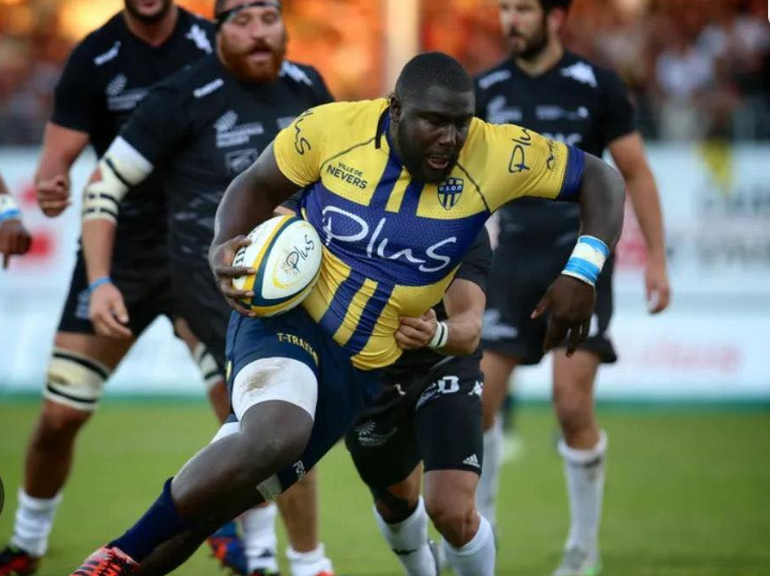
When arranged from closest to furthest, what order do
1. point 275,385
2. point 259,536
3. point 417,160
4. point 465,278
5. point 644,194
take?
point 275,385 < point 417,160 < point 465,278 < point 259,536 < point 644,194

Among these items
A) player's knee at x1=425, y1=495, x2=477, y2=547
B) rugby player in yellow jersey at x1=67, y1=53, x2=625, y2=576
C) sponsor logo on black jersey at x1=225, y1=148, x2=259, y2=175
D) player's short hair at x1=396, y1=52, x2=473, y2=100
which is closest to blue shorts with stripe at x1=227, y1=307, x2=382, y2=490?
rugby player in yellow jersey at x1=67, y1=53, x2=625, y2=576

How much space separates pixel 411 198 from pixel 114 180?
1.88m

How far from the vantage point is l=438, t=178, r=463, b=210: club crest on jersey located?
541cm

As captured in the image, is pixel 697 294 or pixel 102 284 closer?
pixel 102 284

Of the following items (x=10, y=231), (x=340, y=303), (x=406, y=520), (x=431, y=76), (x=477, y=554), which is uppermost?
(x=431, y=76)

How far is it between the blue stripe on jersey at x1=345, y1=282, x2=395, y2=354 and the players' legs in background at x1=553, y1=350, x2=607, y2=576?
81.4 inches

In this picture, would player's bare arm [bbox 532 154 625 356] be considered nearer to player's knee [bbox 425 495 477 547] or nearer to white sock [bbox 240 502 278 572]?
player's knee [bbox 425 495 477 547]

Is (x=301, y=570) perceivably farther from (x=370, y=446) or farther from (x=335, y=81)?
(x=335, y=81)

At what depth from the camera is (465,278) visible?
5.92m

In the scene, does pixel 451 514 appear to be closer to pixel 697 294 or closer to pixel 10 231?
pixel 10 231

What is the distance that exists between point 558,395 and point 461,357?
159cm

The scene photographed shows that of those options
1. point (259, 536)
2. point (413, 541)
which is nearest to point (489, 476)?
point (259, 536)

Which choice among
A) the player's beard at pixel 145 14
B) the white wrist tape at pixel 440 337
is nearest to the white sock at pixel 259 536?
the white wrist tape at pixel 440 337

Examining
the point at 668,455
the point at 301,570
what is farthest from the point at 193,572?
the point at 668,455
